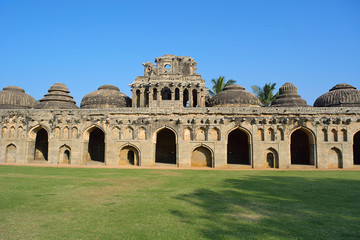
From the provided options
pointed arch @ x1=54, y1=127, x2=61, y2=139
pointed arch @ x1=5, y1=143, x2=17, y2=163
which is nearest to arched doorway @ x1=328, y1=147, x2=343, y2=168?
pointed arch @ x1=54, y1=127, x2=61, y2=139

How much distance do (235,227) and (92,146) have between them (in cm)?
2962

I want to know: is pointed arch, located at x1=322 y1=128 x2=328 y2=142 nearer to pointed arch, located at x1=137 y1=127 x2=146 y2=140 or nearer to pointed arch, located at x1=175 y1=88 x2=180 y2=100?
pointed arch, located at x1=175 y1=88 x2=180 y2=100

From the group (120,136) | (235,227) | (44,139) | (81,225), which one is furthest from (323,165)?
(44,139)

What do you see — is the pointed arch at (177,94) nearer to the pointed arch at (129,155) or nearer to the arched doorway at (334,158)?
the pointed arch at (129,155)

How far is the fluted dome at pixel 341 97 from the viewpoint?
1251 inches

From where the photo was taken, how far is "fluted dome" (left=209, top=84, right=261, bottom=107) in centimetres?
3425

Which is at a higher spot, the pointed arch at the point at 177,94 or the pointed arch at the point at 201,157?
the pointed arch at the point at 177,94

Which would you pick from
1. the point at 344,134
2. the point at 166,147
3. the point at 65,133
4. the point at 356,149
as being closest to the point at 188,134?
the point at 166,147

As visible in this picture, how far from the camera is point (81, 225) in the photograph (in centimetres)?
709

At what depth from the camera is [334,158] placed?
27547 mm

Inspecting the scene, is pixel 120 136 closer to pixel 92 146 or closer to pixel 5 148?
pixel 92 146

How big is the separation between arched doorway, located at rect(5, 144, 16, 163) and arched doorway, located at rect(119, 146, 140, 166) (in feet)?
42.9

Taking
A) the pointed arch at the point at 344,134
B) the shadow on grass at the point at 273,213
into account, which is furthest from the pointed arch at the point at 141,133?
the pointed arch at the point at 344,134

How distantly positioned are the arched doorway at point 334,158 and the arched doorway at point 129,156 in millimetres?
20492
